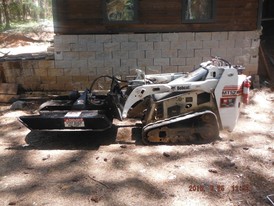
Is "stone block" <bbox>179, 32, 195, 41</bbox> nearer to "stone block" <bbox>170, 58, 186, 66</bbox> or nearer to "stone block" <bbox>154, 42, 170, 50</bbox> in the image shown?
"stone block" <bbox>154, 42, 170, 50</bbox>

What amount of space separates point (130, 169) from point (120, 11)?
18.3ft

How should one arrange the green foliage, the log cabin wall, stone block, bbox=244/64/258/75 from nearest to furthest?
1. the log cabin wall
2. stone block, bbox=244/64/258/75
3. the green foliage

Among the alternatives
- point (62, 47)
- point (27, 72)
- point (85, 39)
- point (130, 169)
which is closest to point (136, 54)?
point (85, 39)

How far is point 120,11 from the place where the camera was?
358 inches

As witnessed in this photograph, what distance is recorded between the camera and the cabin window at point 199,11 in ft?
30.0

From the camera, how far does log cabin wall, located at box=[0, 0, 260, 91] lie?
29.7ft

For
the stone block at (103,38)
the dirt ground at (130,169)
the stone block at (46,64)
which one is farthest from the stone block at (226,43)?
the stone block at (46,64)

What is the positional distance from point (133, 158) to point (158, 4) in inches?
208

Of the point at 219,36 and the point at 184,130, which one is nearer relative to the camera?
the point at 184,130

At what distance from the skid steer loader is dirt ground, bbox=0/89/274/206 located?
0.99 ft

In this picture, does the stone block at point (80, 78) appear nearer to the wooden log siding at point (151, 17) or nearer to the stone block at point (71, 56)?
the stone block at point (71, 56)

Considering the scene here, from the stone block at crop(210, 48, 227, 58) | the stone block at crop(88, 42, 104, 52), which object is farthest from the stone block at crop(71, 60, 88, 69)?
the stone block at crop(210, 48, 227, 58)

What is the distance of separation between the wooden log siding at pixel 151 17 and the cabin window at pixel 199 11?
11 centimetres

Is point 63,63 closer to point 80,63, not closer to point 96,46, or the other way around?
point 80,63
